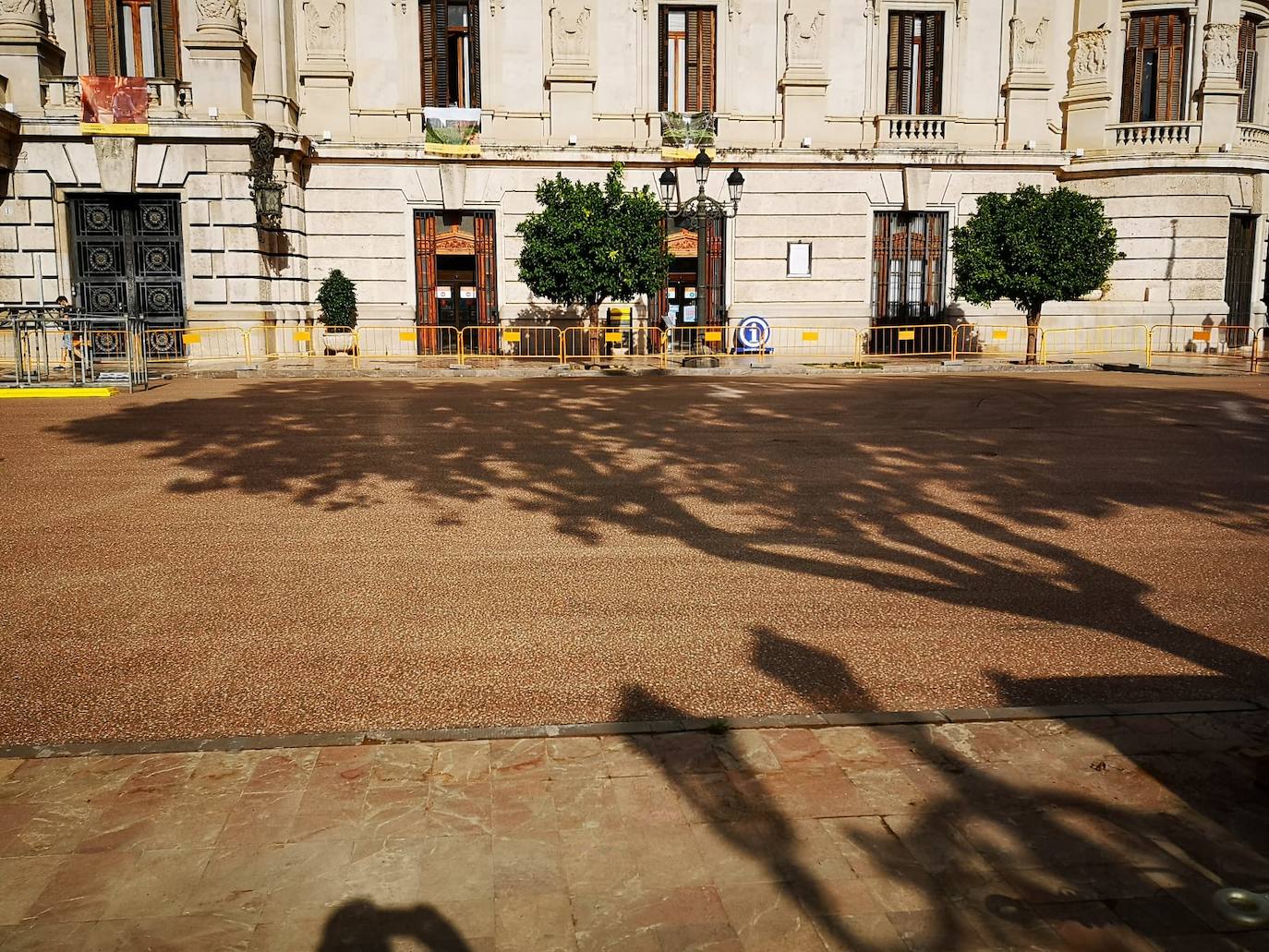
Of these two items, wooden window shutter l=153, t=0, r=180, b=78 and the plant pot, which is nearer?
wooden window shutter l=153, t=0, r=180, b=78

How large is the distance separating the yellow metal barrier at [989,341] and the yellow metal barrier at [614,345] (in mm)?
9140

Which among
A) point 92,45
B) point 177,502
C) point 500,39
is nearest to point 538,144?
point 500,39

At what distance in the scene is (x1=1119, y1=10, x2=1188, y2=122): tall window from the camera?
3269 cm

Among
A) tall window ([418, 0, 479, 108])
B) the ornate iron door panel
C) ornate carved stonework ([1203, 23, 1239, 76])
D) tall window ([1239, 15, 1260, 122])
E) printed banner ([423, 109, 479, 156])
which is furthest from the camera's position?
tall window ([1239, 15, 1260, 122])

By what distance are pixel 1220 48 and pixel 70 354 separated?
3275cm

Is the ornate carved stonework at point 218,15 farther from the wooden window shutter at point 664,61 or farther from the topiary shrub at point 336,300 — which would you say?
the wooden window shutter at point 664,61

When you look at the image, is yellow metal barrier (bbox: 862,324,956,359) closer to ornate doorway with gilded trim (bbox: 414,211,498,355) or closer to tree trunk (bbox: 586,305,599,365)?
tree trunk (bbox: 586,305,599,365)

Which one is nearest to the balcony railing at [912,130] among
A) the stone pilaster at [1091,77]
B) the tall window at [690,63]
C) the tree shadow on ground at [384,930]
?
the stone pilaster at [1091,77]

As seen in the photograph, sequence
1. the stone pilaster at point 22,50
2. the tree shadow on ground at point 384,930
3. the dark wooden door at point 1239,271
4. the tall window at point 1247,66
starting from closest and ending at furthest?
the tree shadow on ground at point 384,930 → the stone pilaster at point 22,50 → the dark wooden door at point 1239,271 → the tall window at point 1247,66

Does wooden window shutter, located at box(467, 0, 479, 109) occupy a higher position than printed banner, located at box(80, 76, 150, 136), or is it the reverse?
wooden window shutter, located at box(467, 0, 479, 109)

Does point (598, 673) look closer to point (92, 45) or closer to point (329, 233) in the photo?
point (329, 233)

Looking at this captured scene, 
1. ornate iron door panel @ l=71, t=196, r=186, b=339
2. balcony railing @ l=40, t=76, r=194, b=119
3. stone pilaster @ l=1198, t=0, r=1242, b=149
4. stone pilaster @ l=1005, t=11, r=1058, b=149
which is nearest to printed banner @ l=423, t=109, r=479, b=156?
balcony railing @ l=40, t=76, r=194, b=119

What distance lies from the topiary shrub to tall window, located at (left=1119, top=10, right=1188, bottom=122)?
24174 millimetres

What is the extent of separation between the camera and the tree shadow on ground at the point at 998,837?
3695mm
